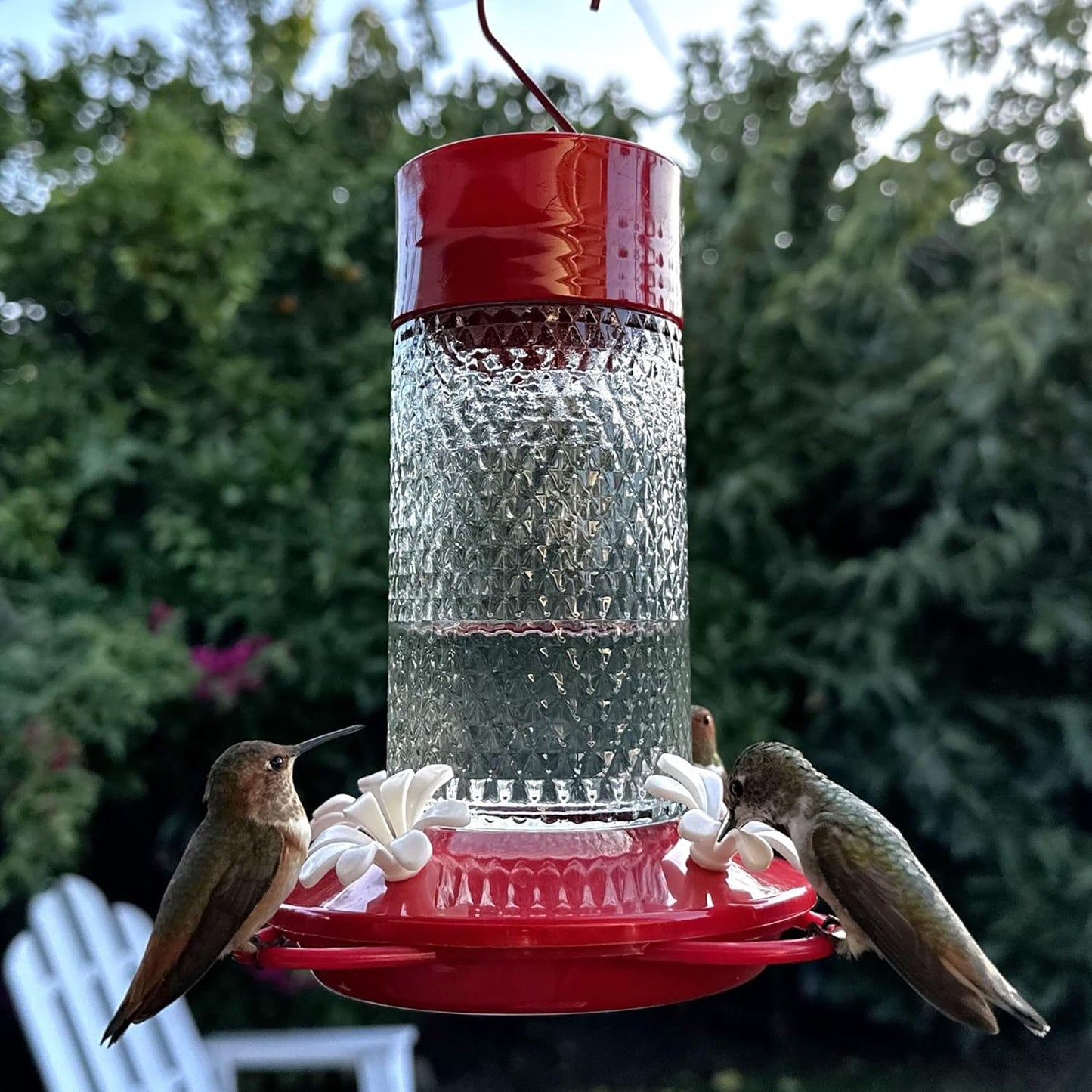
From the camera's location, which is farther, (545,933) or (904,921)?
(904,921)

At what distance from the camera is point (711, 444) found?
9.91ft

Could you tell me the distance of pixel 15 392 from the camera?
297 cm

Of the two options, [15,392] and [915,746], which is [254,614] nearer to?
[15,392]

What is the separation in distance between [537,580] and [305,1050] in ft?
6.07

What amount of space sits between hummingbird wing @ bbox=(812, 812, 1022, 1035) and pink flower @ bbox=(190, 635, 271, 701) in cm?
207

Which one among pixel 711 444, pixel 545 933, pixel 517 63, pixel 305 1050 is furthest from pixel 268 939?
pixel 711 444

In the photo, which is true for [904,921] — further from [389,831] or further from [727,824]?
[389,831]

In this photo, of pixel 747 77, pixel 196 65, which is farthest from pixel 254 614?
pixel 747 77

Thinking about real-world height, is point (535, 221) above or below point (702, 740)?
above

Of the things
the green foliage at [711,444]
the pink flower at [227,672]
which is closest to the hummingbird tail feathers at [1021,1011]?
the green foliage at [711,444]

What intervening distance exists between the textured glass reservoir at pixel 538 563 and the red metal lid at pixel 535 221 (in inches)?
0.7

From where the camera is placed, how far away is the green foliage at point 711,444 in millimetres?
2719

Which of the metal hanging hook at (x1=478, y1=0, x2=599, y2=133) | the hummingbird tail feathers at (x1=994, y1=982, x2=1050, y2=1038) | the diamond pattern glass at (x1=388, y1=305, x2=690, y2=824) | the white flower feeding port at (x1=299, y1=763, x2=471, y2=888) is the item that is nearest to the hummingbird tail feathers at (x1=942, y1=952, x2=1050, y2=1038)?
the hummingbird tail feathers at (x1=994, y1=982, x2=1050, y2=1038)

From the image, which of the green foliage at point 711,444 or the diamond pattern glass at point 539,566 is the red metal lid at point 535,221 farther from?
the green foliage at point 711,444
